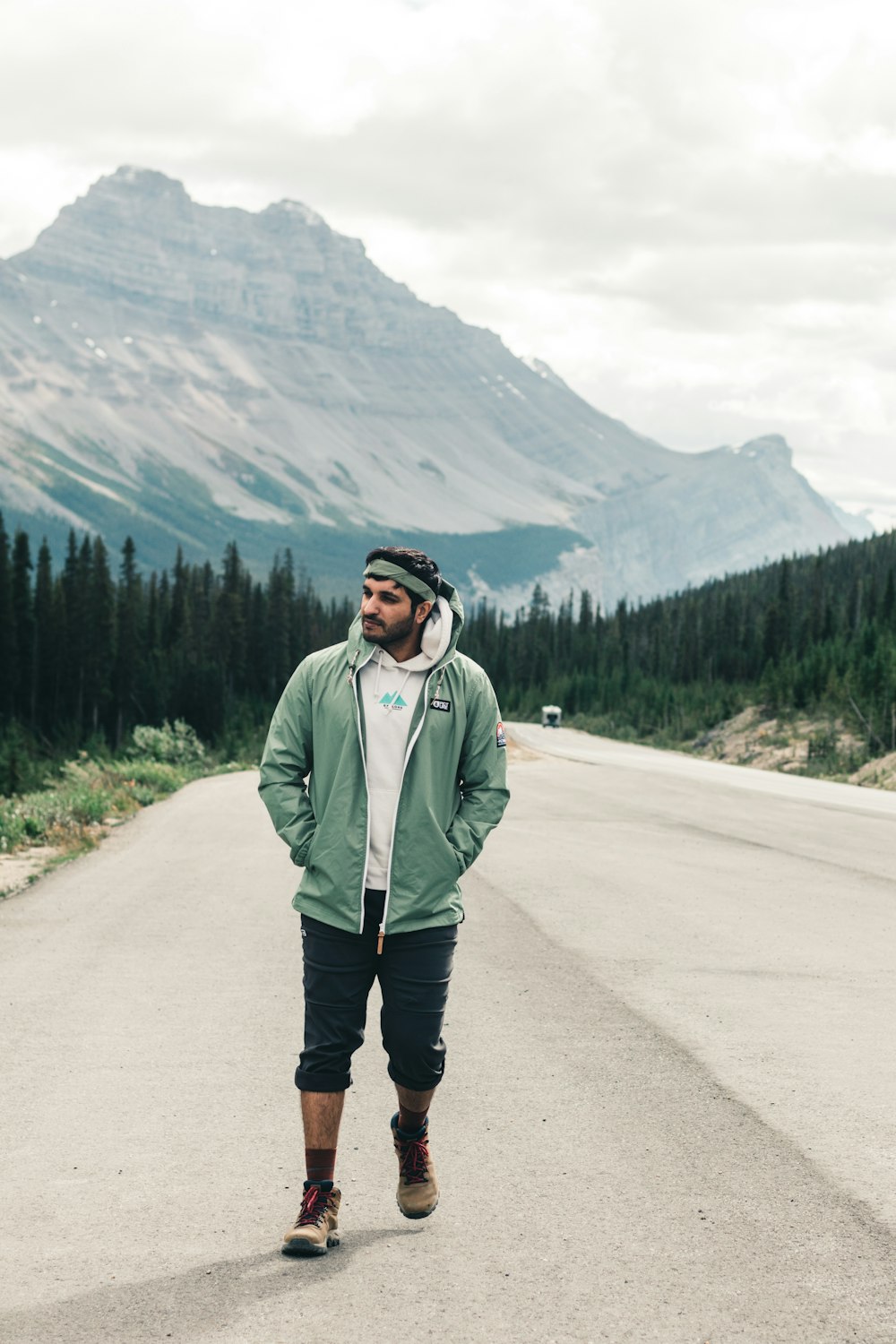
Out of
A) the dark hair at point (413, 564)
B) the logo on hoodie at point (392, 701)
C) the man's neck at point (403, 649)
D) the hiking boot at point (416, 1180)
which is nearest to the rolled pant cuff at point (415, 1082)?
the hiking boot at point (416, 1180)

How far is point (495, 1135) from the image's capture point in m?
5.91

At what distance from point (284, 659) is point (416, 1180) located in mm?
109107

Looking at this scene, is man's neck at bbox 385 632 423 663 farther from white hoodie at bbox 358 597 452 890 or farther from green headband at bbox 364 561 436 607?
green headband at bbox 364 561 436 607

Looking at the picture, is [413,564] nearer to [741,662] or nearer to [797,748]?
[797,748]

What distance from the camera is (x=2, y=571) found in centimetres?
8612

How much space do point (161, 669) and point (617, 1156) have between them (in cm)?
8954

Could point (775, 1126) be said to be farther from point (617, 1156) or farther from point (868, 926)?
point (868, 926)

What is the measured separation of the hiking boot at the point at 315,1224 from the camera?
15.1ft

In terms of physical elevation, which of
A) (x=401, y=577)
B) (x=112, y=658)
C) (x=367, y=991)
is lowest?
(x=367, y=991)

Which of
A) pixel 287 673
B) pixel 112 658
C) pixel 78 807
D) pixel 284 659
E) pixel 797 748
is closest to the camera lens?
pixel 78 807

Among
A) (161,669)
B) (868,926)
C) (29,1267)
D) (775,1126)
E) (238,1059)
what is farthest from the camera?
(161,669)

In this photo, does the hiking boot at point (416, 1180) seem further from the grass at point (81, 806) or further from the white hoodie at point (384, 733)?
the grass at point (81, 806)

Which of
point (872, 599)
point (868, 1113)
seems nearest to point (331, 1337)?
point (868, 1113)

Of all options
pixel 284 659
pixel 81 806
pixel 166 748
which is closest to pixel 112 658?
pixel 284 659
